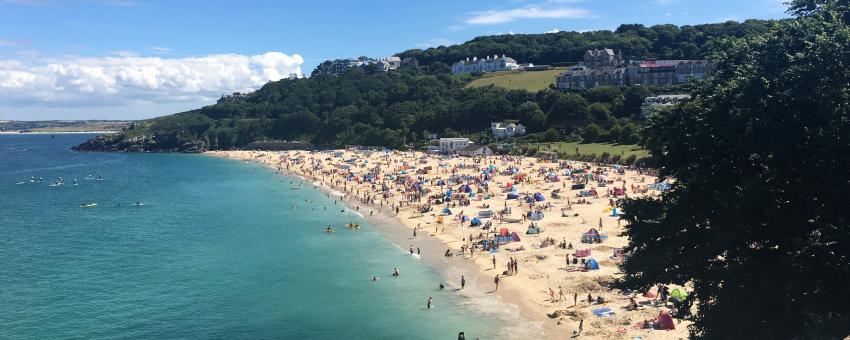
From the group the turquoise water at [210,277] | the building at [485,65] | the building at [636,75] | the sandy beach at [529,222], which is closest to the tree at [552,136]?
the sandy beach at [529,222]

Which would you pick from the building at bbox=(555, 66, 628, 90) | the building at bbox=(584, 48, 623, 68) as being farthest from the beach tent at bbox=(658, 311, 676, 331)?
the building at bbox=(584, 48, 623, 68)

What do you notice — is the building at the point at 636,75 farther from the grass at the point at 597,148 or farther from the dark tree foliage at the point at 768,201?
the dark tree foliage at the point at 768,201

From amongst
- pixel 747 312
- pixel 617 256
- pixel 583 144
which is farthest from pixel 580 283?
pixel 583 144

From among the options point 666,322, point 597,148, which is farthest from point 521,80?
Result: point 666,322

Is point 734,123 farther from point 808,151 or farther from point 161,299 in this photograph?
point 161,299

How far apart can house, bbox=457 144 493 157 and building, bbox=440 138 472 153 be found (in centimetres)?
117

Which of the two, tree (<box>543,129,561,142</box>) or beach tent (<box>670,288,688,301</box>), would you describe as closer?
beach tent (<box>670,288,688,301</box>)

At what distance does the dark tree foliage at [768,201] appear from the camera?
13.9 m

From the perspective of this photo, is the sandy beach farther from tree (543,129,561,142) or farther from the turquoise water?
tree (543,129,561,142)

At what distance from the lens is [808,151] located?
47.7 ft

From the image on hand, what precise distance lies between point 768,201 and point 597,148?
71.7 meters

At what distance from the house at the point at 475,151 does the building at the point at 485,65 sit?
7782 centimetres

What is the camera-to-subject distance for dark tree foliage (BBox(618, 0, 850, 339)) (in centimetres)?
1391

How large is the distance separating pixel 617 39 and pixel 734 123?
178 meters
